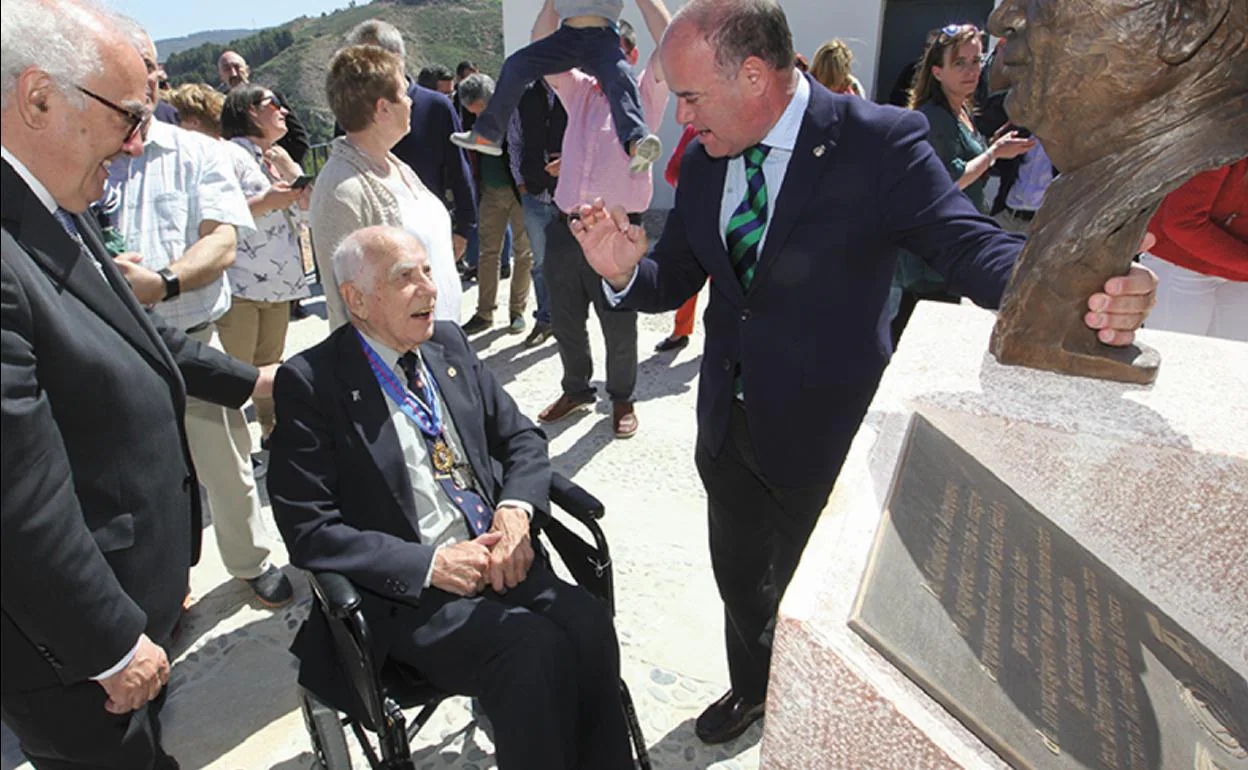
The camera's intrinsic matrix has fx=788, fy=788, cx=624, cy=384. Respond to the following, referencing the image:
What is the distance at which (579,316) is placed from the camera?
4.45m

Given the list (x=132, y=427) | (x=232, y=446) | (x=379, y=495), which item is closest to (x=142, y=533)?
(x=132, y=427)

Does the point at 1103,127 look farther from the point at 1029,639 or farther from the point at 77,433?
the point at 77,433

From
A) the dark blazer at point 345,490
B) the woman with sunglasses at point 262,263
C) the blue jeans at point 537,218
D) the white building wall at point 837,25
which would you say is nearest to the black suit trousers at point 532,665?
the dark blazer at point 345,490

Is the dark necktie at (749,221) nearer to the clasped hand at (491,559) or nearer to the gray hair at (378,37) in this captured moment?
the clasped hand at (491,559)

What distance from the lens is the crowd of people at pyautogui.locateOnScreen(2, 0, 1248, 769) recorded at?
1238 mm

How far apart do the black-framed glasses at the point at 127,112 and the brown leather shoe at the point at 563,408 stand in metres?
3.32

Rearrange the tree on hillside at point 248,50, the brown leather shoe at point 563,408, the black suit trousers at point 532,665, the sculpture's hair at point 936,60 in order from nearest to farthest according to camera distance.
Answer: the black suit trousers at point 532,665, the sculpture's hair at point 936,60, the brown leather shoe at point 563,408, the tree on hillside at point 248,50

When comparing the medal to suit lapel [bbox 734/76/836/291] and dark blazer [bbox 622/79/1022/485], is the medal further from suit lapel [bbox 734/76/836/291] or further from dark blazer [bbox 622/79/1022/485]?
suit lapel [bbox 734/76/836/291]

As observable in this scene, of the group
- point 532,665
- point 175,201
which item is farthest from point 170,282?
point 532,665

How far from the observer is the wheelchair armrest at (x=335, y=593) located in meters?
1.75

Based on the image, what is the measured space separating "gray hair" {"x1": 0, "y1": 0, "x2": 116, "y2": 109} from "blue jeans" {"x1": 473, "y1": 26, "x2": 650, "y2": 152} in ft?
8.79

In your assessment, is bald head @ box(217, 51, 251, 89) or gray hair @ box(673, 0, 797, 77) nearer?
gray hair @ box(673, 0, 797, 77)

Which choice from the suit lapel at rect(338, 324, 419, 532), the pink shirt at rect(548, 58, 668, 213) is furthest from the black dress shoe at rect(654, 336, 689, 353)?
the suit lapel at rect(338, 324, 419, 532)

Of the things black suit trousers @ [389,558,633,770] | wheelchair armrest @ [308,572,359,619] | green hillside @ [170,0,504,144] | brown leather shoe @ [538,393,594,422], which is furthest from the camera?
green hillside @ [170,0,504,144]
